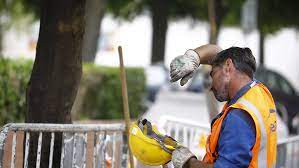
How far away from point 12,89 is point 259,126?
671 cm

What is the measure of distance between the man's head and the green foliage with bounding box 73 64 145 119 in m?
7.56

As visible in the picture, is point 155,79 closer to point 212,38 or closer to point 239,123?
point 212,38

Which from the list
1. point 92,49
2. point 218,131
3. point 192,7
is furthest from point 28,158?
point 192,7

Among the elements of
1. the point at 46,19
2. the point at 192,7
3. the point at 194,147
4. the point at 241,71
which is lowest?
the point at 194,147

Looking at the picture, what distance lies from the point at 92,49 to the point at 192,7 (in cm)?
1091

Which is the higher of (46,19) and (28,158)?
(46,19)

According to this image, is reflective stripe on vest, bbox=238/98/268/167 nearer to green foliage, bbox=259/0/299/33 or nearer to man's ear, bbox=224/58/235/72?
man's ear, bbox=224/58/235/72

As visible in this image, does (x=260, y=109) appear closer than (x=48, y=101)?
Yes

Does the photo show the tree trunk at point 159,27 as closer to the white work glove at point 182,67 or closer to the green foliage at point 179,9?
the green foliage at point 179,9

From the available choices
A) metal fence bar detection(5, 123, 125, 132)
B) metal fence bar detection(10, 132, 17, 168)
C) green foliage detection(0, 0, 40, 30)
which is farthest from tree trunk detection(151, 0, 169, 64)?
metal fence bar detection(10, 132, 17, 168)

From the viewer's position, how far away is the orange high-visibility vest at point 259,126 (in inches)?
148

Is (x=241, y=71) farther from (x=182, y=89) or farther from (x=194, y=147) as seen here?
(x=182, y=89)

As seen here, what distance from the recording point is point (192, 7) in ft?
81.7

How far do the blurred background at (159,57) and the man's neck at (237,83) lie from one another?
85.4 inches
